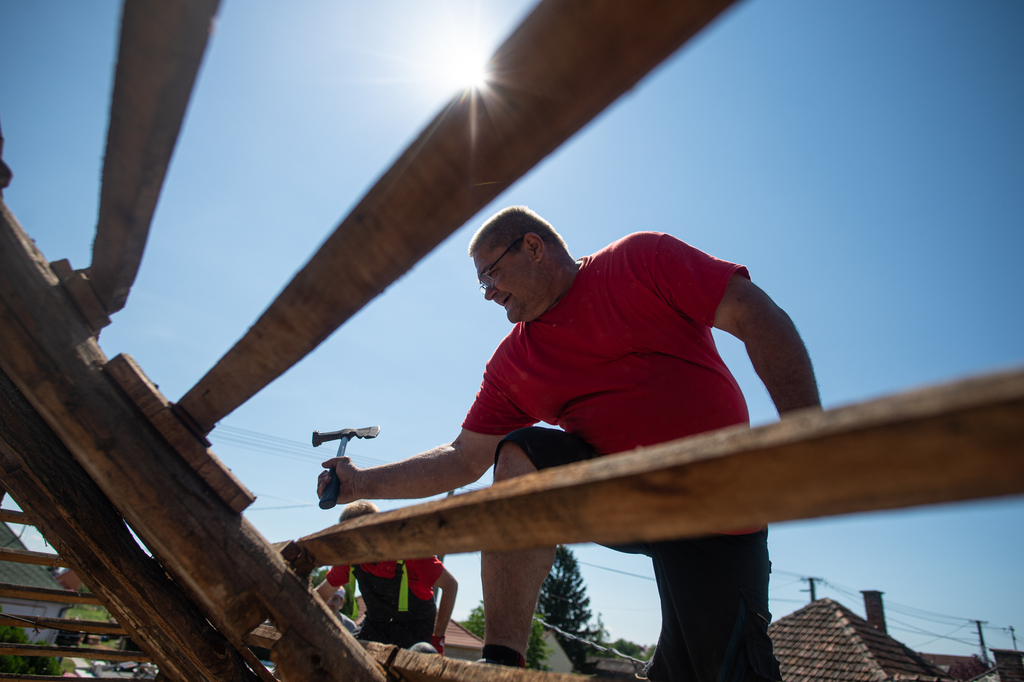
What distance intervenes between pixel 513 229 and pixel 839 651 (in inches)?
575

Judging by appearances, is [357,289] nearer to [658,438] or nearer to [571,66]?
[571,66]

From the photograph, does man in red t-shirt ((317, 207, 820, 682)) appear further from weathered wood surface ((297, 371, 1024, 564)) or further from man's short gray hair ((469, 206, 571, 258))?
weathered wood surface ((297, 371, 1024, 564))

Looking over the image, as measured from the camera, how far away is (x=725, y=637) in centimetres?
167

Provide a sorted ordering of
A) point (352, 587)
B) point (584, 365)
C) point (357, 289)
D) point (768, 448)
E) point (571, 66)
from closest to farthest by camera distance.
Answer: point (768, 448)
point (571, 66)
point (357, 289)
point (584, 365)
point (352, 587)

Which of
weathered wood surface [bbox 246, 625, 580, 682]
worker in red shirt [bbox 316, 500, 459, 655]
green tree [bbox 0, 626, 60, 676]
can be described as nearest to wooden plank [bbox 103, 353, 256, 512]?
weathered wood surface [bbox 246, 625, 580, 682]

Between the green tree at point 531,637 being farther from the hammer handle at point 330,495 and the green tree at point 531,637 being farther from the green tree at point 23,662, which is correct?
the hammer handle at point 330,495

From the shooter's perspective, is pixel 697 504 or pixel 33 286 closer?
pixel 697 504

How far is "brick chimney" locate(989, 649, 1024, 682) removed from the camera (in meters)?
16.3

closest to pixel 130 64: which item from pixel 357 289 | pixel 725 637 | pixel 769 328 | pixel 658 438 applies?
pixel 357 289

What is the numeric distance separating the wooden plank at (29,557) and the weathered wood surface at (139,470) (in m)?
3.08

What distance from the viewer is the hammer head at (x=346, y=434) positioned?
9.43 ft

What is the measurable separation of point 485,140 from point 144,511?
1.20 m

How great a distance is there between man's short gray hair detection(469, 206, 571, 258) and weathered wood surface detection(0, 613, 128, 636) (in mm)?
3064

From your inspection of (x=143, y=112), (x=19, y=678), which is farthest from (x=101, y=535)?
(x=19, y=678)
